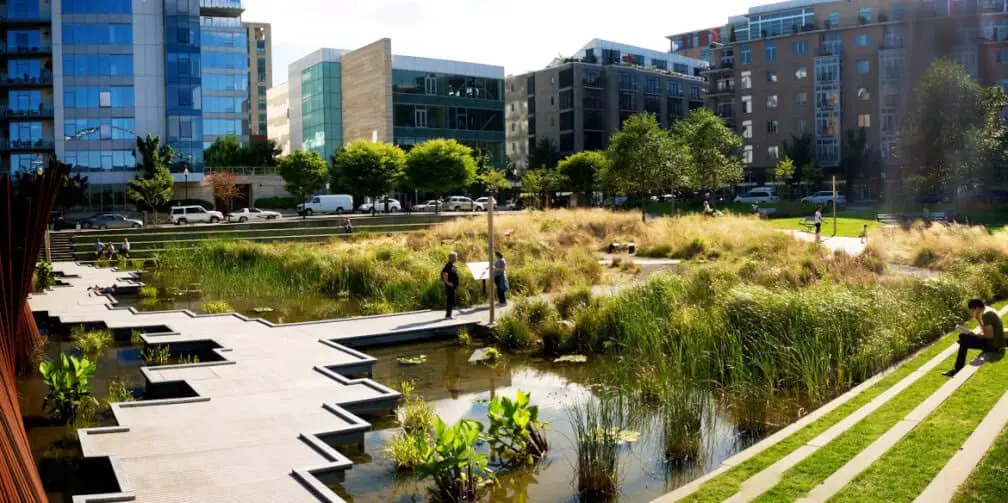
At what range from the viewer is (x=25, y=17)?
66000mm

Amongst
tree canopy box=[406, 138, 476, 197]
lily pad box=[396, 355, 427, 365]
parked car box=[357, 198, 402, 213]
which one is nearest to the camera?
lily pad box=[396, 355, 427, 365]

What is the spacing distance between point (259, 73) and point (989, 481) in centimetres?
11894

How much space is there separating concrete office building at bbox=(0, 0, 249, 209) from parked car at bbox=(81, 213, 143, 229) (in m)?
10.5

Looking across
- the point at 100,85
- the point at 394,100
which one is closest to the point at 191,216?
the point at 100,85

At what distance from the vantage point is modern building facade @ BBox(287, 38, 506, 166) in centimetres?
8025

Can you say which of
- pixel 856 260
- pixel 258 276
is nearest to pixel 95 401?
pixel 258 276

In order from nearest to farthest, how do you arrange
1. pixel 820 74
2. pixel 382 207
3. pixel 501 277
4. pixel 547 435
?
pixel 547 435
pixel 501 277
pixel 382 207
pixel 820 74

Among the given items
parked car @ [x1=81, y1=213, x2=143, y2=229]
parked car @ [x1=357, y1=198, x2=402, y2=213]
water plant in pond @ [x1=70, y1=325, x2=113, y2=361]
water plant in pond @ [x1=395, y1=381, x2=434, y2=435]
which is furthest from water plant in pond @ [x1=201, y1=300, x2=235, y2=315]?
parked car @ [x1=357, y1=198, x2=402, y2=213]

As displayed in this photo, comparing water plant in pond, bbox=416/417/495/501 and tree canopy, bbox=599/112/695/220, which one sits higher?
tree canopy, bbox=599/112/695/220

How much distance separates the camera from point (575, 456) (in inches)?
403

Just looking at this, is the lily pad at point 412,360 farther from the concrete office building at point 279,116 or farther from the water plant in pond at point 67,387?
the concrete office building at point 279,116

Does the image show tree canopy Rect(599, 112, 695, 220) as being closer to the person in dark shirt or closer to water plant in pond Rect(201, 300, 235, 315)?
the person in dark shirt

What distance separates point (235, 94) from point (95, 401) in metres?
65.1

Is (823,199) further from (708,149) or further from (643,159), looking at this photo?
(643,159)
